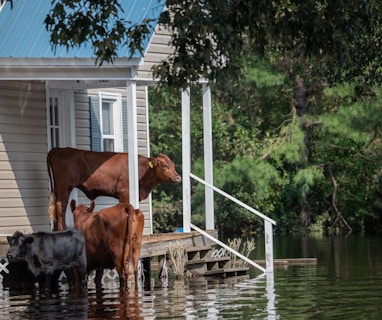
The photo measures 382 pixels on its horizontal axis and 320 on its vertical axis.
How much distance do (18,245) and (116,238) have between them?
1943 millimetres

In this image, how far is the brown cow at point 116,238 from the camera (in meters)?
21.9

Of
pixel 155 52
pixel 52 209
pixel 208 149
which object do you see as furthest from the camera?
pixel 208 149

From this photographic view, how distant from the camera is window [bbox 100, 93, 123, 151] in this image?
27703mm

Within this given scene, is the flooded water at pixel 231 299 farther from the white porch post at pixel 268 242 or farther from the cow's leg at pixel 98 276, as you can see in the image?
the white porch post at pixel 268 242

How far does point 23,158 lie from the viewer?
2491 cm

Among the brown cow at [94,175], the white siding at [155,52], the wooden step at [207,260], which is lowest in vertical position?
the wooden step at [207,260]

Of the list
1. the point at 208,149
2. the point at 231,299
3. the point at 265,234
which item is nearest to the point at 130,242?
the point at 231,299

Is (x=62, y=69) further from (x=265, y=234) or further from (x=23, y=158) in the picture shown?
(x=265, y=234)

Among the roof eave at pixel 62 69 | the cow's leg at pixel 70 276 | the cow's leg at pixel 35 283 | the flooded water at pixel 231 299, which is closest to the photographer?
the flooded water at pixel 231 299

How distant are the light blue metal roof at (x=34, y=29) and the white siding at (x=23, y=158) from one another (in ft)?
3.92

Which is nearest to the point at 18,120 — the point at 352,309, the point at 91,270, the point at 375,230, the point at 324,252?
the point at 91,270

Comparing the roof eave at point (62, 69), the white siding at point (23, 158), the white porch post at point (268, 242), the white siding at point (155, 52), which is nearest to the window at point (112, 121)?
the white siding at point (23, 158)

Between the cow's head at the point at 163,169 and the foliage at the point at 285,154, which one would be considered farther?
the foliage at the point at 285,154

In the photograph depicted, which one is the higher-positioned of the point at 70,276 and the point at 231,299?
the point at 70,276
